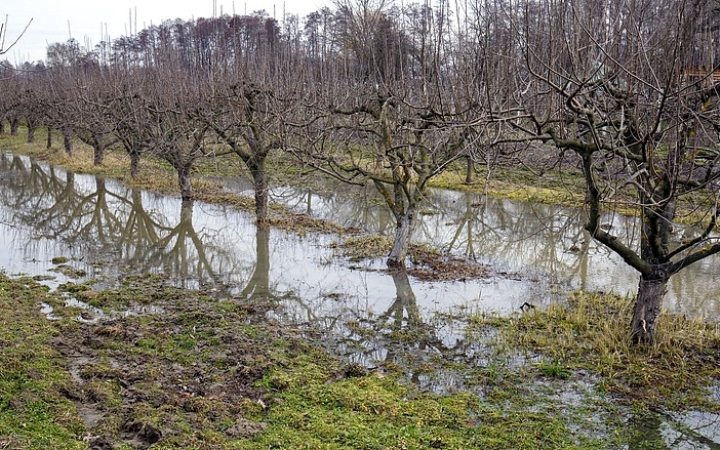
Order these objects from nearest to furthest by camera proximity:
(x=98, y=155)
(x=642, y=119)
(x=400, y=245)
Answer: (x=642, y=119), (x=400, y=245), (x=98, y=155)

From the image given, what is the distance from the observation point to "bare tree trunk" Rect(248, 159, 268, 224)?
585 inches

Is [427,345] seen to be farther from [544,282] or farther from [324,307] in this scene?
[544,282]

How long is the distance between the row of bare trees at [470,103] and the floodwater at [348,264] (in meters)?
1.10

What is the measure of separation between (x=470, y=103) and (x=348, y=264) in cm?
604

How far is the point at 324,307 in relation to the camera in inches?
365

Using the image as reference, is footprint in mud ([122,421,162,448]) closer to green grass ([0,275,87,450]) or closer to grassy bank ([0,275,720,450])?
grassy bank ([0,275,720,450])

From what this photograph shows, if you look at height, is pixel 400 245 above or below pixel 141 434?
above

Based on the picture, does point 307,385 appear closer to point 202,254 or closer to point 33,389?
point 33,389

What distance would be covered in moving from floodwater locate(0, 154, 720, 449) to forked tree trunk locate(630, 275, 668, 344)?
45.8 inches

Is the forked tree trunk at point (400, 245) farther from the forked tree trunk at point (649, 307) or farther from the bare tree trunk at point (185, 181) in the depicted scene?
the bare tree trunk at point (185, 181)

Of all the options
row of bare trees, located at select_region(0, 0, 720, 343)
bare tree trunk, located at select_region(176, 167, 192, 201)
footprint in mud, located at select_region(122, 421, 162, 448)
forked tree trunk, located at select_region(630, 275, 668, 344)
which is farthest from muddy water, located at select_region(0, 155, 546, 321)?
footprint in mud, located at select_region(122, 421, 162, 448)

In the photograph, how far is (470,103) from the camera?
632 cm

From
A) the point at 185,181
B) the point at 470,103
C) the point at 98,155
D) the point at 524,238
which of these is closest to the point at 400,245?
the point at 524,238

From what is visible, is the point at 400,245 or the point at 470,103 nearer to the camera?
the point at 470,103
